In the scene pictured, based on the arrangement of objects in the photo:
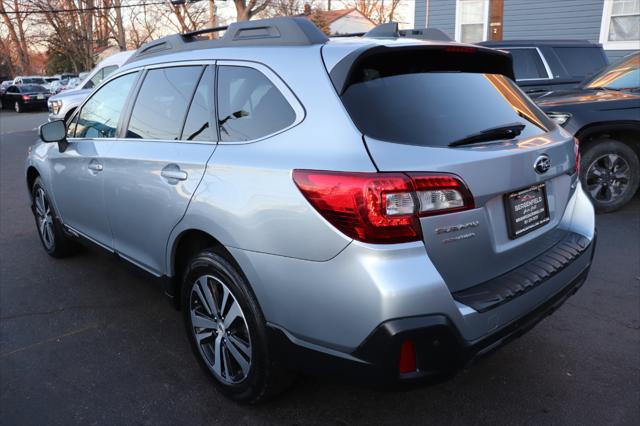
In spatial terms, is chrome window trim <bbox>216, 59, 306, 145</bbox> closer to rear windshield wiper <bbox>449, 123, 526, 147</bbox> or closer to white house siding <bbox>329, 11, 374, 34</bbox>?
rear windshield wiper <bbox>449, 123, 526, 147</bbox>

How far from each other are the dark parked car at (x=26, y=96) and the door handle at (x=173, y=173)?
29.7m

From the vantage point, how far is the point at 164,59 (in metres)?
3.19

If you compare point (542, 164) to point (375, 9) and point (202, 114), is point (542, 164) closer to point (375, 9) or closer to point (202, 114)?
point (202, 114)

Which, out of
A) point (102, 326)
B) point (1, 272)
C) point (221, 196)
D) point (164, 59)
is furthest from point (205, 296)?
point (1, 272)

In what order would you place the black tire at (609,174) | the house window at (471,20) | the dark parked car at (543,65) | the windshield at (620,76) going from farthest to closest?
the house window at (471,20) < the dark parked car at (543,65) < the windshield at (620,76) < the black tire at (609,174)

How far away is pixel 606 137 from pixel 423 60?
417 centimetres

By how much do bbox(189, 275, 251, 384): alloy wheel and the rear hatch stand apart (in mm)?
1032

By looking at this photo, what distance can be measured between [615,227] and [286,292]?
450cm

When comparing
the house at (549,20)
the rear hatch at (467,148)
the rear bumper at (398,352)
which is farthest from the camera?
the house at (549,20)

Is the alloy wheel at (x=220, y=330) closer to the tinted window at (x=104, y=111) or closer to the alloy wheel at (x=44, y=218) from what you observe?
the tinted window at (x=104, y=111)

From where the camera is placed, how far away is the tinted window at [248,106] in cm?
233

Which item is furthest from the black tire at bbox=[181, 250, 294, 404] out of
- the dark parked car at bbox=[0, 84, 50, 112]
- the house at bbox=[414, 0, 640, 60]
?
the dark parked car at bbox=[0, 84, 50, 112]

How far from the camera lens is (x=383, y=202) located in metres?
1.93

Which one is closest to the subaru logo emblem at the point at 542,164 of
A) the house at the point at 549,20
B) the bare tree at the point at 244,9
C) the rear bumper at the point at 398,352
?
the rear bumper at the point at 398,352
